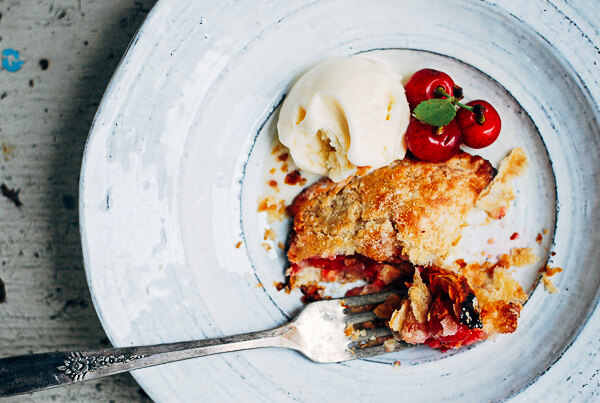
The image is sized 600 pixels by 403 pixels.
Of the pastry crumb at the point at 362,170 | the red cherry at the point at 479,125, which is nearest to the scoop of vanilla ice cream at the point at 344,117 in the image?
the pastry crumb at the point at 362,170

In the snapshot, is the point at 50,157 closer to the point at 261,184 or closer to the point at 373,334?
the point at 261,184

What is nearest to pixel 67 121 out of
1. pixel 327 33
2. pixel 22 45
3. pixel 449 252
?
pixel 22 45

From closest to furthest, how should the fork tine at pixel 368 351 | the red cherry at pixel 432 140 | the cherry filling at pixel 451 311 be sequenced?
the cherry filling at pixel 451 311 → the red cherry at pixel 432 140 → the fork tine at pixel 368 351

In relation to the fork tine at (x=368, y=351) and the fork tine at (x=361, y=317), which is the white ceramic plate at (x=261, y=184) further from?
the fork tine at (x=361, y=317)

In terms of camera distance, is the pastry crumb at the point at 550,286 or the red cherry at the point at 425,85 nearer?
the red cherry at the point at 425,85

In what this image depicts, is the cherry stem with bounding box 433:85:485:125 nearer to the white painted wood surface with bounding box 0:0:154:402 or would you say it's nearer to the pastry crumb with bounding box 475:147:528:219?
the pastry crumb with bounding box 475:147:528:219

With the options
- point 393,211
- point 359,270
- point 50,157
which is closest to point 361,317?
point 359,270

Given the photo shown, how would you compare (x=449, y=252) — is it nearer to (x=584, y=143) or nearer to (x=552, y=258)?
(x=552, y=258)
